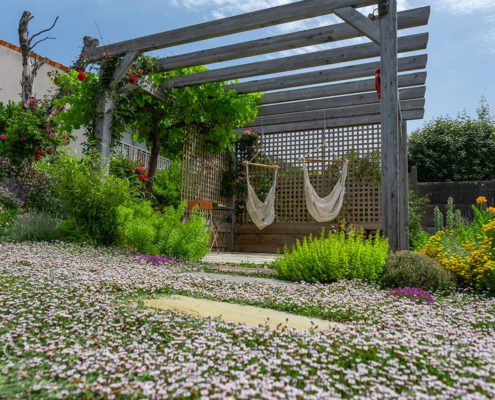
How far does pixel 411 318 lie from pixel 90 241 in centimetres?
363

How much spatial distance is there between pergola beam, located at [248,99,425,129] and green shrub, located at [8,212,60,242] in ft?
13.1

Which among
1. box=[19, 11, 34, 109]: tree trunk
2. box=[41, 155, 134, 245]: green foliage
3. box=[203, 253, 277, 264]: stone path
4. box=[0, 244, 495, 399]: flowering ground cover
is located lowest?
box=[0, 244, 495, 399]: flowering ground cover

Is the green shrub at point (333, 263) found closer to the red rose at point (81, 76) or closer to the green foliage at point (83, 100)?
the green foliage at point (83, 100)

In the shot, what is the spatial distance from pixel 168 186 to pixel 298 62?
387 centimetres

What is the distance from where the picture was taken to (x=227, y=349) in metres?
1.49

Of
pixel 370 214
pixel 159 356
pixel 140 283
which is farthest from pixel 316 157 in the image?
pixel 159 356

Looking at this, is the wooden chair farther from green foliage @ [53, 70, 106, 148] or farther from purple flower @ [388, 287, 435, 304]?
purple flower @ [388, 287, 435, 304]

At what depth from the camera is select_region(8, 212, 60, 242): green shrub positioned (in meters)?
4.68

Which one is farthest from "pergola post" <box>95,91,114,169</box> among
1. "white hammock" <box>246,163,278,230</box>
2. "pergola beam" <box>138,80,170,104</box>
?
"white hammock" <box>246,163,278,230</box>

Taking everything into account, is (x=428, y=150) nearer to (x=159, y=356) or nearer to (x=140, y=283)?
(x=140, y=283)

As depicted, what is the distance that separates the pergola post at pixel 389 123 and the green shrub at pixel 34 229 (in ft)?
11.3

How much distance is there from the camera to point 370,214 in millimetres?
7516

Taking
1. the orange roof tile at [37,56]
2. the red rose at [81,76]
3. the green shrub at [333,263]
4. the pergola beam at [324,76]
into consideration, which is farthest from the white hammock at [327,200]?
the orange roof tile at [37,56]

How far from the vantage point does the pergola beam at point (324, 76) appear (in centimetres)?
530
